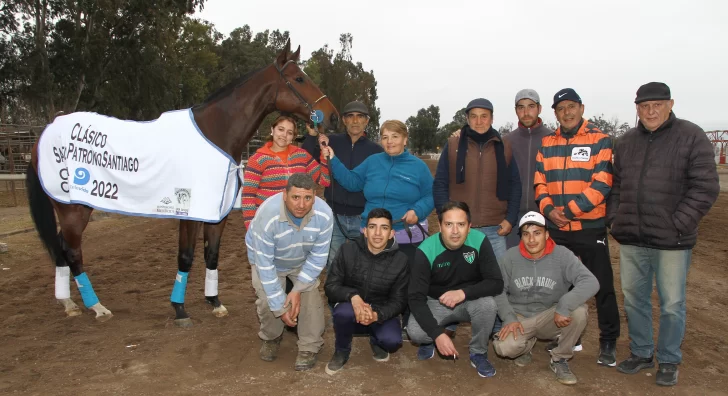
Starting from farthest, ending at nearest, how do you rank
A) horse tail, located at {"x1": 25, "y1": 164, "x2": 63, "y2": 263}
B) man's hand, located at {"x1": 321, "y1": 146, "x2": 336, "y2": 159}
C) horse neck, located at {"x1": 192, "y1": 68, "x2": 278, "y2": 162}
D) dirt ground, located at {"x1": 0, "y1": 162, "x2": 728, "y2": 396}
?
horse tail, located at {"x1": 25, "y1": 164, "x2": 63, "y2": 263}, horse neck, located at {"x1": 192, "y1": 68, "x2": 278, "y2": 162}, man's hand, located at {"x1": 321, "y1": 146, "x2": 336, "y2": 159}, dirt ground, located at {"x1": 0, "y1": 162, "x2": 728, "y2": 396}

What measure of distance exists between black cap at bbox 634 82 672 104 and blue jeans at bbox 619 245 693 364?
1.02 m

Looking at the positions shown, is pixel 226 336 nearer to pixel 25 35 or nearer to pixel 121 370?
Result: pixel 121 370

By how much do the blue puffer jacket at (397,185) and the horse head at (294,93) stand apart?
0.82 m

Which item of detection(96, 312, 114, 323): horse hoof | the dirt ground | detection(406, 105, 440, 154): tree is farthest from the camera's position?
detection(406, 105, 440, 154): tree

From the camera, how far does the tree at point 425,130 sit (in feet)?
217

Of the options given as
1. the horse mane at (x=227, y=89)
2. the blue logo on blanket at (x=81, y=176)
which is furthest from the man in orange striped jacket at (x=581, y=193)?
the blue logo on blanket at (x=81, y=176)

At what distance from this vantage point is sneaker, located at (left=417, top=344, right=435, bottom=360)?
362cm

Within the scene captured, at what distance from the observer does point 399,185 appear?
3.86 meters

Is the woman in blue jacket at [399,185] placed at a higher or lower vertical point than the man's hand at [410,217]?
higher

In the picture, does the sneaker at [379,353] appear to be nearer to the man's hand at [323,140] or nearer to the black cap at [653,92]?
the man's hand at [323,140]

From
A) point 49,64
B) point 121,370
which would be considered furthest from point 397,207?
point 49,64

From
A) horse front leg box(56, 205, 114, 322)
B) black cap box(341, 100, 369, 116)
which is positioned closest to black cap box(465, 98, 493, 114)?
black cap box(341, 100, 369, 116)

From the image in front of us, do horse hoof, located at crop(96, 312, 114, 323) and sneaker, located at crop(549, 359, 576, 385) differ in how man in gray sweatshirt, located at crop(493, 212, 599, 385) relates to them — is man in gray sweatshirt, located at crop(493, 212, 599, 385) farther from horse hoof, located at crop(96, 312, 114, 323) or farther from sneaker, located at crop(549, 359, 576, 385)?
horse hoof, located at crop(96, 312, 114, 323)

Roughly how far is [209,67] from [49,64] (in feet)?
64.7
